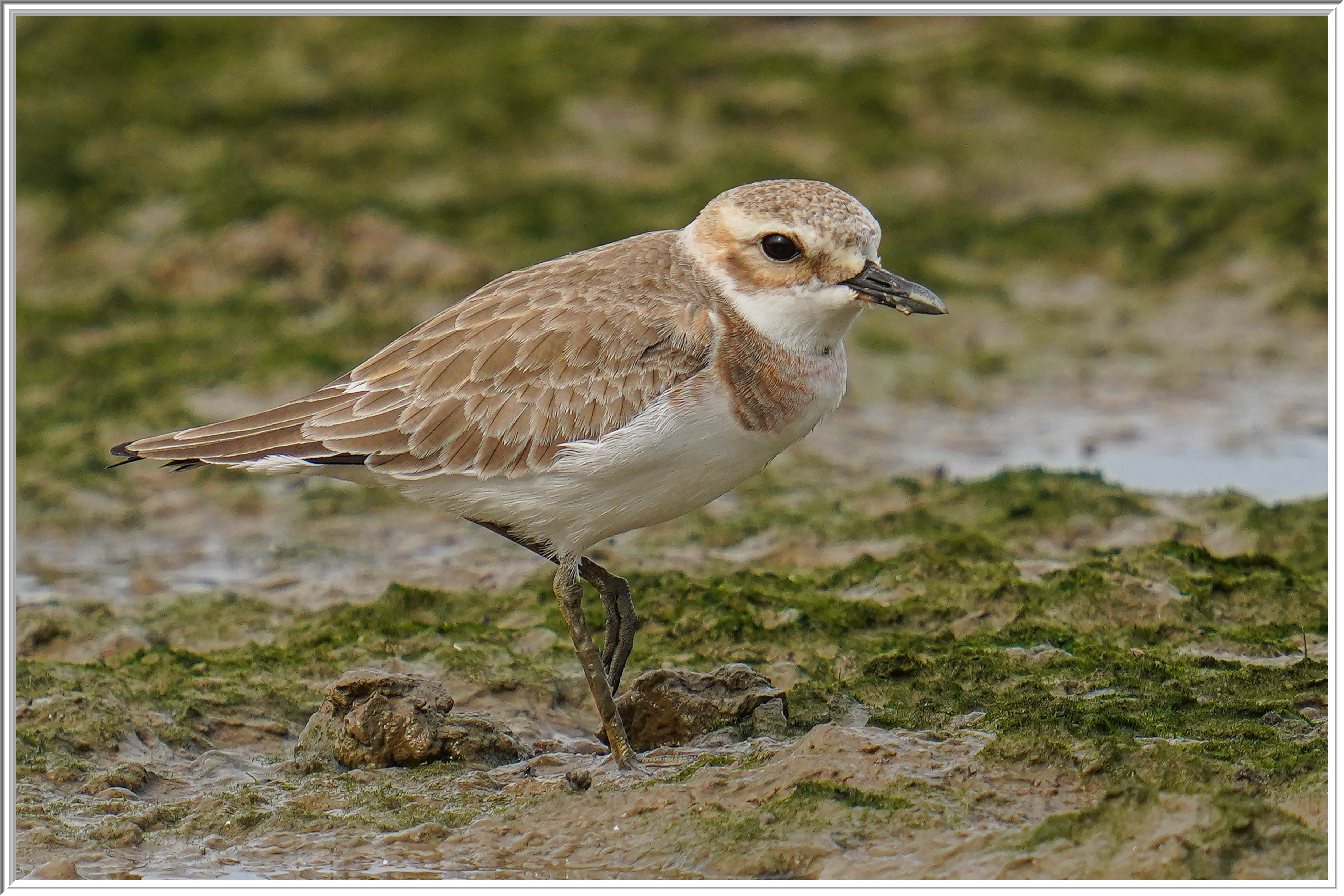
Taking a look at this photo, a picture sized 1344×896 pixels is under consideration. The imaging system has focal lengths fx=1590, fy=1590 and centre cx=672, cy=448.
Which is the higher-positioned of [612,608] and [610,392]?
[610,392]

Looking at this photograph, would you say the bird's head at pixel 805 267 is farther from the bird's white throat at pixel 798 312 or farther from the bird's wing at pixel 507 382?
the bird's wing at pixel 507 382

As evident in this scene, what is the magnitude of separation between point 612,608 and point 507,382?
115 centimetres

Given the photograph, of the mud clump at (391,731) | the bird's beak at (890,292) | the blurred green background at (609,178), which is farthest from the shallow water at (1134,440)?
the mud clump at (391,731)

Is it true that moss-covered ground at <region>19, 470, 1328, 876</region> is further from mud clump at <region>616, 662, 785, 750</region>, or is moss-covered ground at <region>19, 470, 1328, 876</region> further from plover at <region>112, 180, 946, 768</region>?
plover at <region>112, 180, 946, 768</region>

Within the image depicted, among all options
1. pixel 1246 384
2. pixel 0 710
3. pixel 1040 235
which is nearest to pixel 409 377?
pixel 0 710

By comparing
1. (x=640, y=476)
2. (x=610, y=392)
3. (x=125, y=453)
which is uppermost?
(x=610, y=392)

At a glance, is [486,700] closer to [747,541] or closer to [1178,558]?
[747,541]

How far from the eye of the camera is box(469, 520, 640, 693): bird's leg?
672 cm

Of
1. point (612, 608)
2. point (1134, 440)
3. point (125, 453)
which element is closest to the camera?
point (125, 453)

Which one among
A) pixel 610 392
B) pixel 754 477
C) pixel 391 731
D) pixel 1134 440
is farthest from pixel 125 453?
pixel 1134 440

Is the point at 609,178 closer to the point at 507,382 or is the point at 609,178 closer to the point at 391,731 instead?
the point at 507,382

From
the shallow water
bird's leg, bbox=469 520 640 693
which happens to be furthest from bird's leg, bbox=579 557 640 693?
the shallow water

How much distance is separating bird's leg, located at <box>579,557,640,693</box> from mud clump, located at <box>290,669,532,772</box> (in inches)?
23.8

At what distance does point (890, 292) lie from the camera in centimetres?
619
